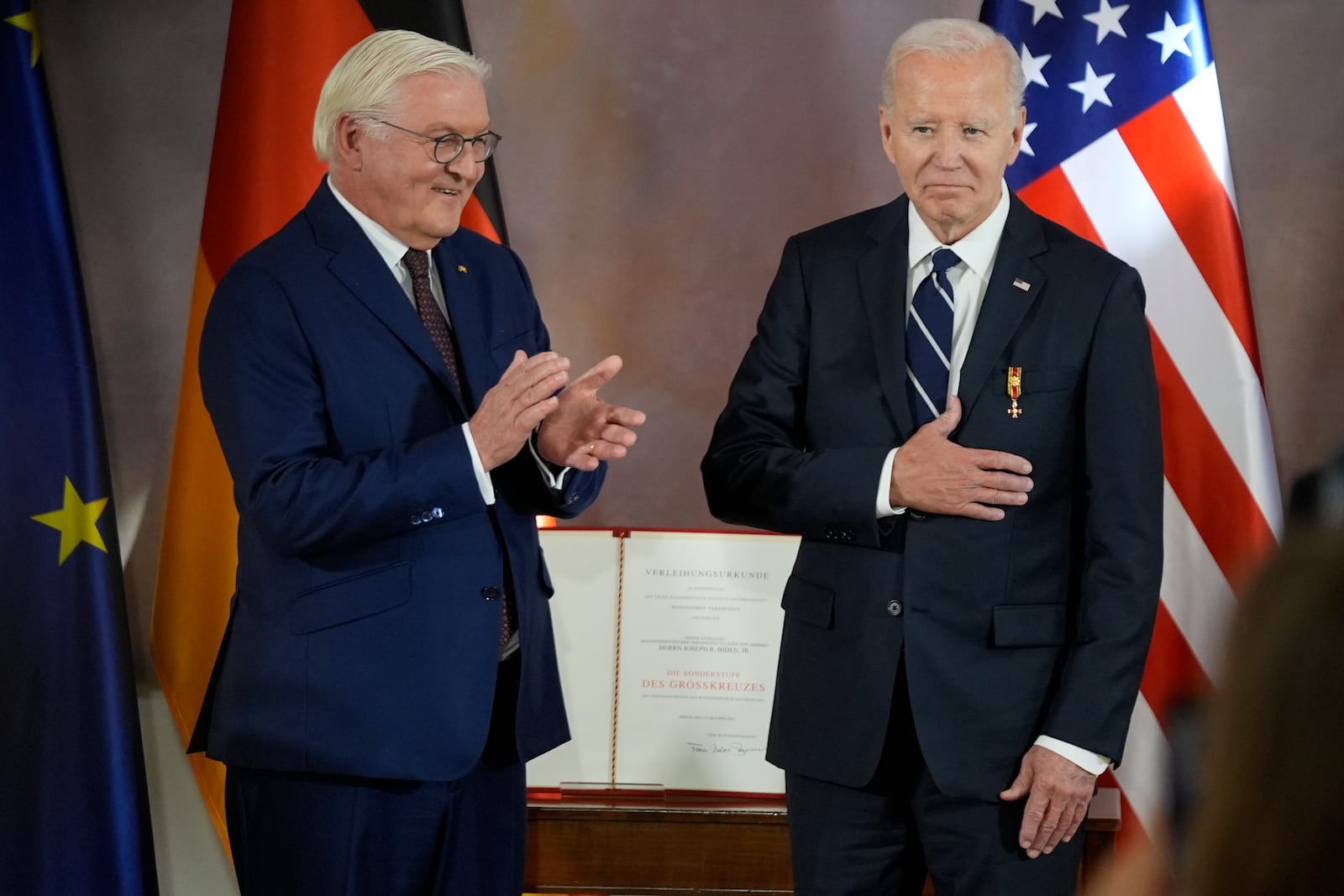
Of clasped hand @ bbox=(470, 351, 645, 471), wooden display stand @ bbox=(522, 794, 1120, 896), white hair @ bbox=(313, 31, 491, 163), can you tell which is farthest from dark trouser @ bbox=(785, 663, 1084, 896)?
white hair @ bbox=(313, 31, 491, 163)

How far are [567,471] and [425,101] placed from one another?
24.0 inches

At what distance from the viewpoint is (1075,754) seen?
6.18ft

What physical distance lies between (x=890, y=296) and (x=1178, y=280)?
1.24 meters

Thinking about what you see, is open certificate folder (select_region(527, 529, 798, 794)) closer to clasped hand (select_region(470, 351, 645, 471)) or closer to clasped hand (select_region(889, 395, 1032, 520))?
clasped hand (select_region(470, 351, 645, 471))

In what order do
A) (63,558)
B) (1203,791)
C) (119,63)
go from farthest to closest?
(119,63) → (63,558) → (1203,791)

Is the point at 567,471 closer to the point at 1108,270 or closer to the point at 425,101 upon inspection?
the point at 425,101

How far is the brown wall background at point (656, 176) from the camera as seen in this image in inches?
128

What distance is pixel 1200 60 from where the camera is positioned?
3020mm

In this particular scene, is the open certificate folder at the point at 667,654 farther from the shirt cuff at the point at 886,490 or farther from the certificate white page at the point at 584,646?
the shirt cuff at the point at 886,490

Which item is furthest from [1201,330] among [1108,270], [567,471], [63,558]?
[63,558]

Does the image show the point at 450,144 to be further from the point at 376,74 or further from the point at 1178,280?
the point at 1178,280

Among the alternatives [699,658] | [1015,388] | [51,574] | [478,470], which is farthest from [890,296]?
[51,574]

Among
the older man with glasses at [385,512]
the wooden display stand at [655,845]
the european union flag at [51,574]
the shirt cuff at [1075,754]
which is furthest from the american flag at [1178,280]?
the european union flag at [51,574]
